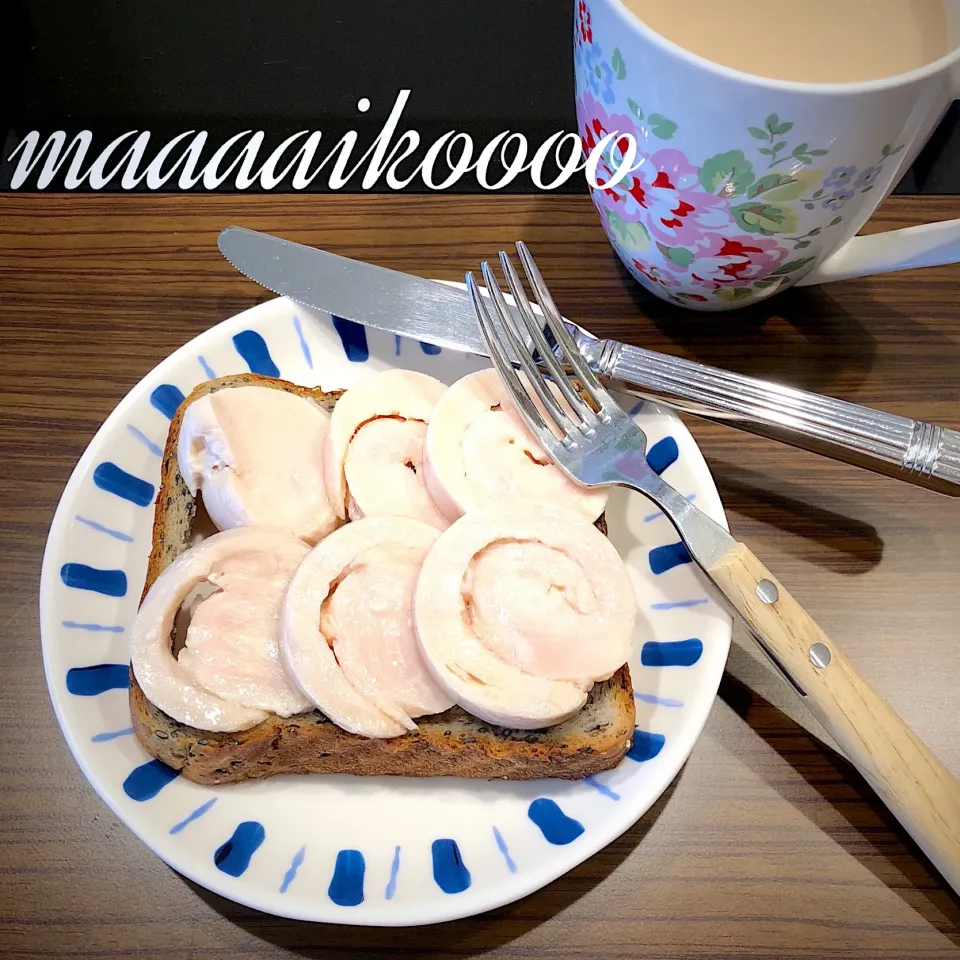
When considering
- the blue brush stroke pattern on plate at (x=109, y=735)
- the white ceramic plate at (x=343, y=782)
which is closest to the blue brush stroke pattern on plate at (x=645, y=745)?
the white ceramic plate at (x=343, y=782)

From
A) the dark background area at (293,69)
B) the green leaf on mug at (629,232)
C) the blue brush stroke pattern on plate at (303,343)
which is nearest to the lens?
the green leaf on mug at (629,232)

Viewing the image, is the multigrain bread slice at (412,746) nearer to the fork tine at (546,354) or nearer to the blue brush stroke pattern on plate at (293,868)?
the blue brush stroke pattern on plate at (293,868)

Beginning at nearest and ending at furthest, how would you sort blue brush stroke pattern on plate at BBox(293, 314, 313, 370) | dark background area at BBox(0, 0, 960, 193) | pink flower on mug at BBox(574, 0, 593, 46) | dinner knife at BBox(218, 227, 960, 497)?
pink flower on mug at BBox(574, 0, 593, 46) → dinner knife at BBox(218, 227, 960, 497) → blue brush stroke pattern on plate at BBox(293, 314, 313, 370) → dark background area at BBox(0, 0, 960, 193)

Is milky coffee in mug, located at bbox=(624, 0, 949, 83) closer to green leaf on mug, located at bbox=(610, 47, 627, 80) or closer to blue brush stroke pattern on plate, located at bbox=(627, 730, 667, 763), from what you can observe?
green leaf on mug, located at bbox=(610, 47, 627, 80)

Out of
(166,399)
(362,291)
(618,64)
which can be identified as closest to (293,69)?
(362,291)

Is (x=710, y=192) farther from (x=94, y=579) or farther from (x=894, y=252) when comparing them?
(x=94, y=579)

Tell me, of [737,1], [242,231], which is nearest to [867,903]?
[737,1]

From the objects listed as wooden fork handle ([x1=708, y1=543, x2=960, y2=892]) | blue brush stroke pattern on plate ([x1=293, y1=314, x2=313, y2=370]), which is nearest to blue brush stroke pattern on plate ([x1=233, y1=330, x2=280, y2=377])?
blue brush stroke pattern on plate ([x1=293, y1=314, x2=313, y2=370])
